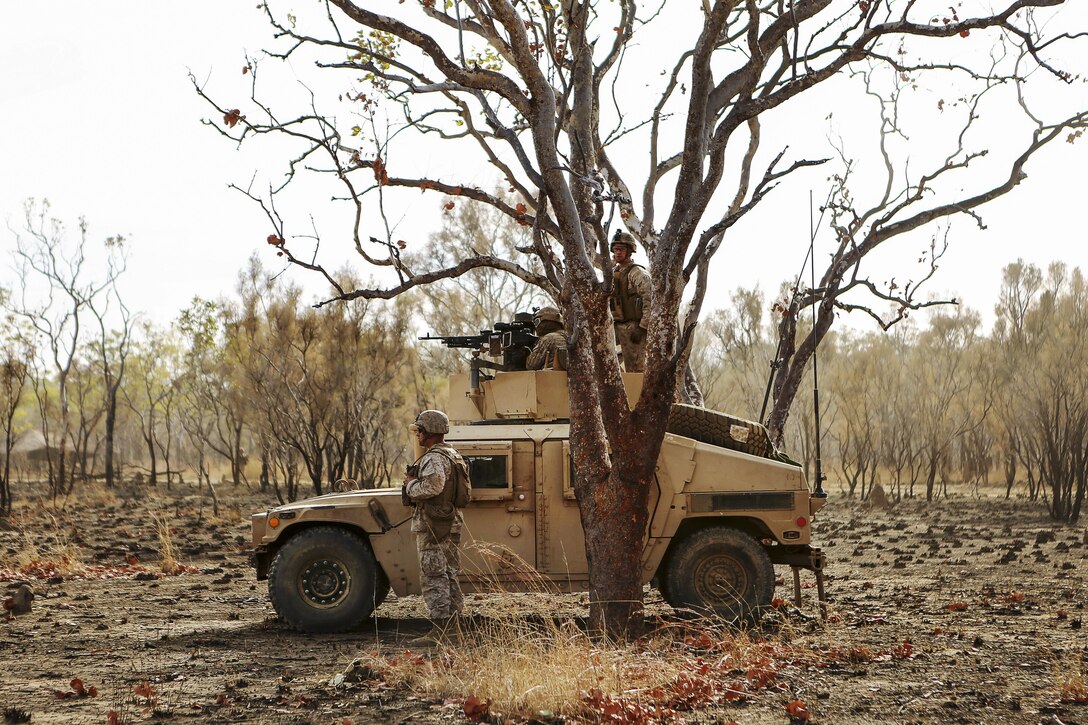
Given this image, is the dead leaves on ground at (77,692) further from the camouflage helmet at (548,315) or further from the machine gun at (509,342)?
the camouflage helmet at (548,315)

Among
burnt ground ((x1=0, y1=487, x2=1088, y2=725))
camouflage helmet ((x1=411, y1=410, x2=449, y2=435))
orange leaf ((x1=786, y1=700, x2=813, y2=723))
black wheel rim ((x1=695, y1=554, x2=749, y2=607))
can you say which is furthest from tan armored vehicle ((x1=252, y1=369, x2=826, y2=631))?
orange leaf ((x1=786, y1=700, x2=813, y2=723))

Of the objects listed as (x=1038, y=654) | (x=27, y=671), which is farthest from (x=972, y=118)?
(x=27, y=671)

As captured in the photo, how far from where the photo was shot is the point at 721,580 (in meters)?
9.21

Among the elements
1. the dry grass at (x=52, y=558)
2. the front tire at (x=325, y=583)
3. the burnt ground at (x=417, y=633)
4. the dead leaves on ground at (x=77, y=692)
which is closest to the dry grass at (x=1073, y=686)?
the burnt ground at (x=417, y=633)

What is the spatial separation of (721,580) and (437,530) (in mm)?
2262

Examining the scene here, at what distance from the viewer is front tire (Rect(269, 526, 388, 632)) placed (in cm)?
923

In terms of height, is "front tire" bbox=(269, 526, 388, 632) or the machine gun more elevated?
the machine gun

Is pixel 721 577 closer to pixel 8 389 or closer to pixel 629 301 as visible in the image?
pixel 629 301

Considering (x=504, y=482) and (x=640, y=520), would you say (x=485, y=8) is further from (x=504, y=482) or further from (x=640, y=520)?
(x=640, y=520)

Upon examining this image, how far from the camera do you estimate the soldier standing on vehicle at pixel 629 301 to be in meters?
10.4

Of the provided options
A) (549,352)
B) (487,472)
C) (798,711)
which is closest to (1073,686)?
(798,711)

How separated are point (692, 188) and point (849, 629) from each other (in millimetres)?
3605

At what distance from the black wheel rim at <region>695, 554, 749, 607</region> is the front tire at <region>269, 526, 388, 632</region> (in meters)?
2.53

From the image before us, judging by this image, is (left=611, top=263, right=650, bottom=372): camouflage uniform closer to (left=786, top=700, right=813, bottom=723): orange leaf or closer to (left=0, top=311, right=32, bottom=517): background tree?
(left=786, top=700, right=813, bottom=723): orange leaf
